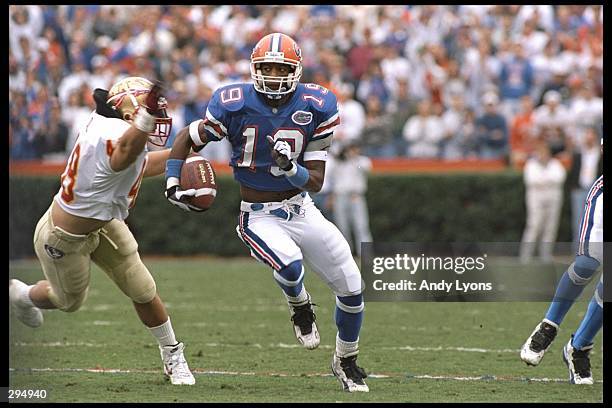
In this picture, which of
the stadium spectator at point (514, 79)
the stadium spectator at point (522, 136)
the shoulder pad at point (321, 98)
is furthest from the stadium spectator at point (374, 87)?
the shoulder pad at point (321, 98)

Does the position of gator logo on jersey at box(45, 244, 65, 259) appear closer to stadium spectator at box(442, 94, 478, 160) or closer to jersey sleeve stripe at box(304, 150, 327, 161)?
jersey sleeve stripe at box(304, 150, 327, 161)

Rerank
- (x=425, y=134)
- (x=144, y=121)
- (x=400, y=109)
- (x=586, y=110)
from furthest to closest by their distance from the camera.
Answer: (x=400, y=109) < (x=425, y=134) < (x=586, y=110) < (x=144, y=121)

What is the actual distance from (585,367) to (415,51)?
28.9ft

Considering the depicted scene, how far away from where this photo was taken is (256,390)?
5.75 metres

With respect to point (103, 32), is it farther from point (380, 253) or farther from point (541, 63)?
point (380, 253)

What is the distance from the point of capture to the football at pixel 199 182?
18.3 feet

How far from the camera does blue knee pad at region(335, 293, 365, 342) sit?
5887mm

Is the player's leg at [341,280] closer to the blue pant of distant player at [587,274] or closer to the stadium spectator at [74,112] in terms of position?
the blue pant of distant player at [587,274]

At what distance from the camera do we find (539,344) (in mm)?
6238

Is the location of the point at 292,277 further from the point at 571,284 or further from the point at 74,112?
the point at 74,112

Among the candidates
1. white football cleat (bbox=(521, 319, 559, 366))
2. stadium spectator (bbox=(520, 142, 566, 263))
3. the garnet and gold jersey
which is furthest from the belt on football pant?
stadium spectator (bbox=(520, 142, 566, 263))

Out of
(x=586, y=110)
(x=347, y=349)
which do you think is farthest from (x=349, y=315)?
(x=586, y=110)

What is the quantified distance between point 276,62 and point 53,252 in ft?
4.86

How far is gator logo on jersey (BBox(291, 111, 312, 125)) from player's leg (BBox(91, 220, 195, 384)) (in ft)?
3.45
